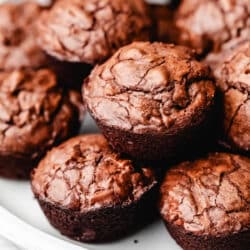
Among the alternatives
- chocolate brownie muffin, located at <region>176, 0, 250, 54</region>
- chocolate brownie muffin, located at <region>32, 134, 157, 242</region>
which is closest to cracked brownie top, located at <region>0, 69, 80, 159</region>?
chocolate brownie muffin, located at <region>32, 134, 157, 242</region>

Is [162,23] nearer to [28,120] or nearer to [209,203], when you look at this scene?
[28,120]

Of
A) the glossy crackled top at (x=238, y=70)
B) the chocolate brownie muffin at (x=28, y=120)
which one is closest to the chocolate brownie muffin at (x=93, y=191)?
the chocolate brownie muffin at (x=28, y=120)

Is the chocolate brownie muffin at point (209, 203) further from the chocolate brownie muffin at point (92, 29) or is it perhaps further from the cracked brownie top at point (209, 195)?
Result: the chocolate brownie muffin at point (92, 29)

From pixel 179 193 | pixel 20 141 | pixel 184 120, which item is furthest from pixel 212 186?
pixel 20 141

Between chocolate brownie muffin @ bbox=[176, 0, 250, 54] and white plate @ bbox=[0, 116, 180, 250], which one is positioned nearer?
white plate @ bbox=[0, 116, 180, 250]

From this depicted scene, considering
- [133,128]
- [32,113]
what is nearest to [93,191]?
[133,128]

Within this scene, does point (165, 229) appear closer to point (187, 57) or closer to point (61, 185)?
point (61, 185)

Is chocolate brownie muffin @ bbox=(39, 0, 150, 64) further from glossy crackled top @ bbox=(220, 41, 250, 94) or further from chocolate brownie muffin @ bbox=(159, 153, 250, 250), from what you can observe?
chocolate brownie muffin @ bbox=(159, 153, 250, 250)
